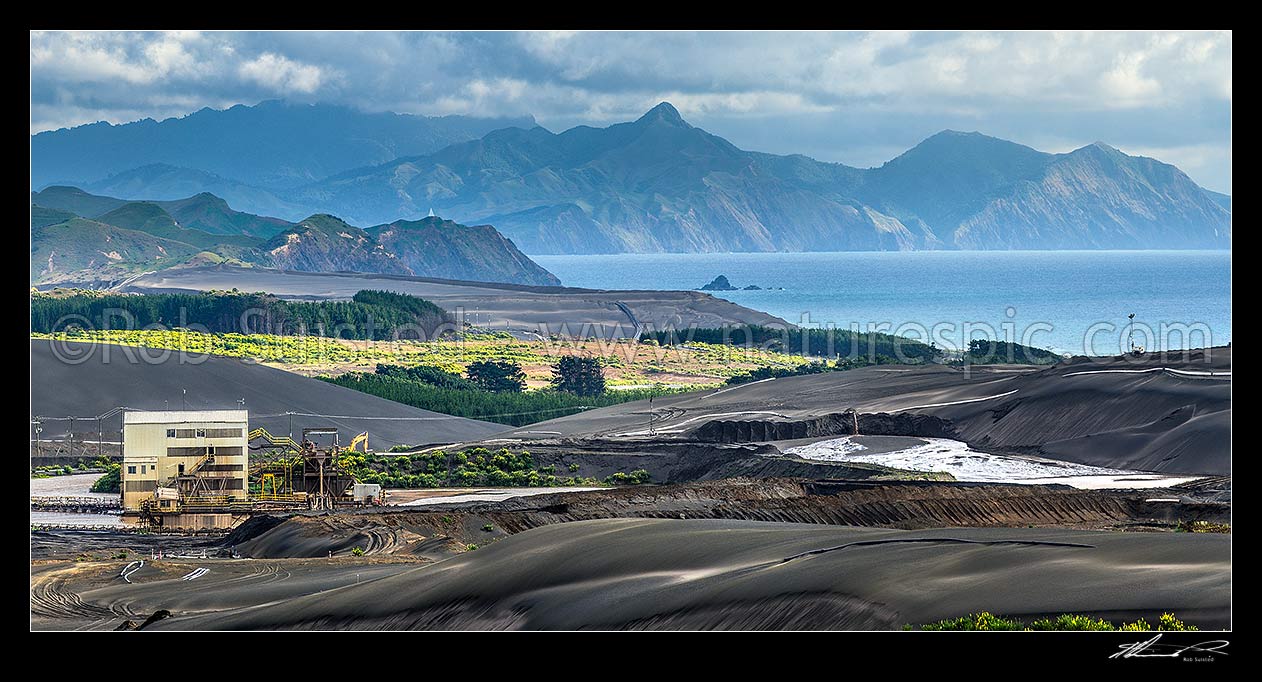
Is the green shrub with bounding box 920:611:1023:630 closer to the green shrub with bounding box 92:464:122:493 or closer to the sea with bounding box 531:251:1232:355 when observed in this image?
the green shrub with bounding box 92:464:122:493

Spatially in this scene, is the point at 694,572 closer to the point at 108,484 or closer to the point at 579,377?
the point at 108,484

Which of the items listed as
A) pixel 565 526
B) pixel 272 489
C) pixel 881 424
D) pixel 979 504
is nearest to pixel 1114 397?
pixel 881 424

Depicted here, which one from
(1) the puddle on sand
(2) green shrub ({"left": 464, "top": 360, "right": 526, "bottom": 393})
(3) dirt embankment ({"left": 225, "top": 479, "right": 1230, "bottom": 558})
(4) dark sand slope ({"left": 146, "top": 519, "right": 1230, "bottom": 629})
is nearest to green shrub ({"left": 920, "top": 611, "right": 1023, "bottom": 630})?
(4) dark sand slope ({"left": 146, "top": 519, "right": 1230, "bottom": 629})

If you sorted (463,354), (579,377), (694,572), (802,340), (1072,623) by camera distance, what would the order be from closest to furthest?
(1072,623) → (694,572) → (579,377) → (463,354) → (802,340)

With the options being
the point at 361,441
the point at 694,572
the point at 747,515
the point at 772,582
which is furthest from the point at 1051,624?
the point at 361,441

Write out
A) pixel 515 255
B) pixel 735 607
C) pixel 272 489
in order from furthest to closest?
pixel 515 255, pixel 272 489, pixel 735 607
